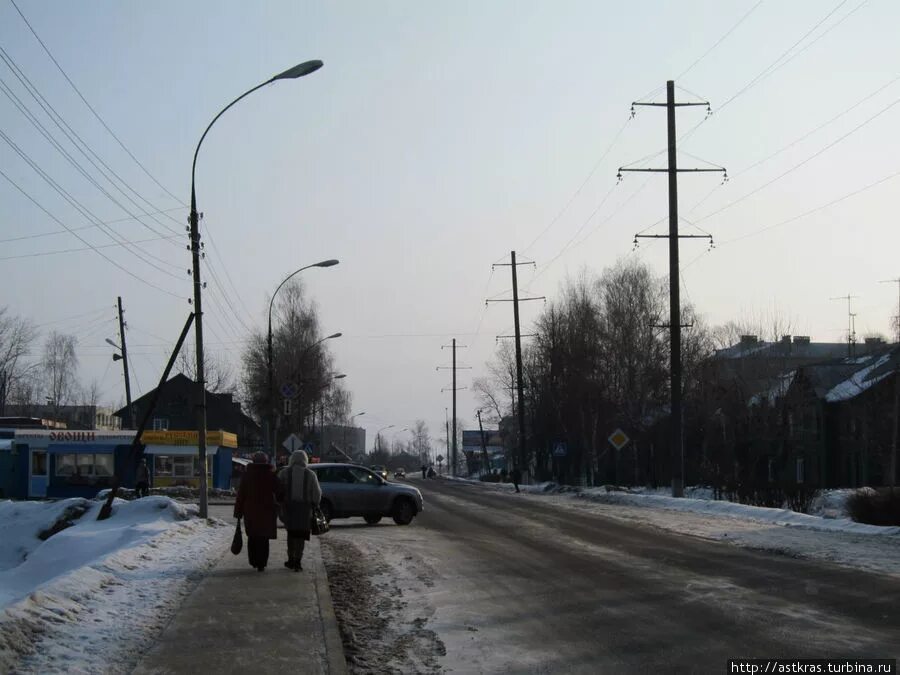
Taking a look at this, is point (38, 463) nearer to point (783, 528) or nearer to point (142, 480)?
point (142, 480)

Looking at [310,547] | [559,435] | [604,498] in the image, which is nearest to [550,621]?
[310,547]

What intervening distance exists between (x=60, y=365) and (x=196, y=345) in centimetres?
9908

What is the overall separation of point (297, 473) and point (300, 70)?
9555 millimetres

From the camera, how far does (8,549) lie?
2859cm

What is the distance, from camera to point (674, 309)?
35.8m

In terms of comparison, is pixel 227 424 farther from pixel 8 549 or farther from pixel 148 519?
pixel 148 519

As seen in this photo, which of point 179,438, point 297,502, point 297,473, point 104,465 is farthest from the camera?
point 179,438

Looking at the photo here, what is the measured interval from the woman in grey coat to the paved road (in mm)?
2045

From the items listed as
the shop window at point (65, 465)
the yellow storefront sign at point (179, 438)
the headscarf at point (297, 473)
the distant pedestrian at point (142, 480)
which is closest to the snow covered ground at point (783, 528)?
the headscarf at point (297, 473)

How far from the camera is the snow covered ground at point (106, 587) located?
8117 millimetres

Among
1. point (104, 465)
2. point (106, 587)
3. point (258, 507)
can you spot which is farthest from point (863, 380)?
point (106, 587)

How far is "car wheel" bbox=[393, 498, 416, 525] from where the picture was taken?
25.8 meters

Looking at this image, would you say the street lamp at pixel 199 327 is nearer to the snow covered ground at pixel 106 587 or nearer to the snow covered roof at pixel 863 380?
the snow covered ground at pixel 106 587

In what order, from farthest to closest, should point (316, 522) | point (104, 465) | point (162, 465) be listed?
1. point (162, 465)
2. point (104, 465)
3. point (316, 522)
